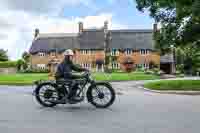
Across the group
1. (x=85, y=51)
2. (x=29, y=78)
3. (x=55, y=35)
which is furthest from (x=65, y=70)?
(x=55, y=35)

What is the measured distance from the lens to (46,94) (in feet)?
40.2

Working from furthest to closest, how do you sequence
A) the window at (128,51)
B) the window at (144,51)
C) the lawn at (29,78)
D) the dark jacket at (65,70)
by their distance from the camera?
the window at (128,51) → the window at (144,51) → the lawn at (29,78) → the dark jacket at (65,70)

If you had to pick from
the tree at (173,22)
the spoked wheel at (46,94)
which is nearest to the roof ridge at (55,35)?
the tree at (173,22)

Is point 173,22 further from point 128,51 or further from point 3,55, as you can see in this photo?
point 3,55

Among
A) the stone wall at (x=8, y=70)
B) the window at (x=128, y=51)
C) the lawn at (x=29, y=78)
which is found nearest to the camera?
the lawn at (x=29, y=78)

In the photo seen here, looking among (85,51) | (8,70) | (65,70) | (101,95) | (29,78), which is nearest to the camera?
(101,95)

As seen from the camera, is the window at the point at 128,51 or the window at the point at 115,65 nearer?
the window at the point at 115,65

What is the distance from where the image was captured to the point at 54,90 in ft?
40.0

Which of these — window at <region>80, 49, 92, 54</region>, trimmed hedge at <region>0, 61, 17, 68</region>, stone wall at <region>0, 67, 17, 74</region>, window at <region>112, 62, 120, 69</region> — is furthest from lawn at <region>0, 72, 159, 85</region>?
window at <region>80, 49, 92, 54</region>

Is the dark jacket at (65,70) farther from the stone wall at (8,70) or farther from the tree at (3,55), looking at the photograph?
the tree at (3,55)

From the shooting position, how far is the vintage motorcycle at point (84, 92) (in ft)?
39.3

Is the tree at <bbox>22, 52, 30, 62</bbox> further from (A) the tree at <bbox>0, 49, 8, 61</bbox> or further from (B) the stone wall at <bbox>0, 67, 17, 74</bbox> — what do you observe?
(B) the stone wall at <bbox>0, 67, 17, 74</bbox>

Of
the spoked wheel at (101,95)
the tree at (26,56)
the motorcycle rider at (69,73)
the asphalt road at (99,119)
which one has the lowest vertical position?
the asphalt road at (99,119)

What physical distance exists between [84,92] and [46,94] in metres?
1.18
